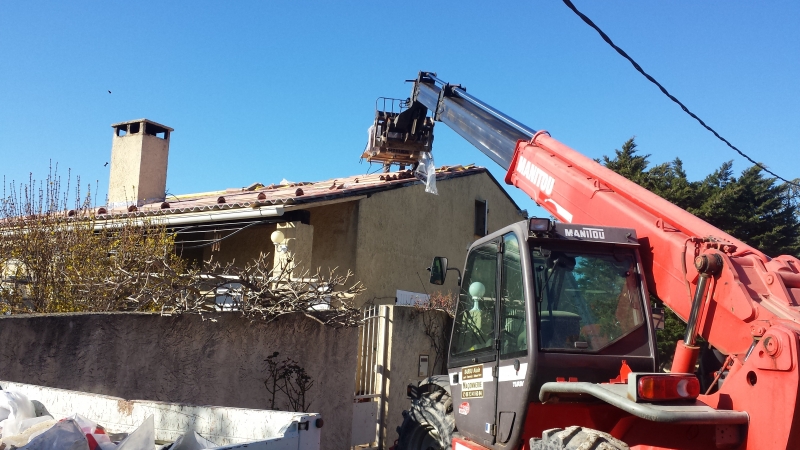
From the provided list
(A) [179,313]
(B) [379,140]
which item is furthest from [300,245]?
(A) [179,313]

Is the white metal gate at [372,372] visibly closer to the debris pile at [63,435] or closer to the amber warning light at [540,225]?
the amber warning light at [540,225]

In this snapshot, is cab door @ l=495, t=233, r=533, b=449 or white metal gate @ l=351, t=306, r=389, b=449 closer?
cab door @ l=495, t=233, r=533, b=449

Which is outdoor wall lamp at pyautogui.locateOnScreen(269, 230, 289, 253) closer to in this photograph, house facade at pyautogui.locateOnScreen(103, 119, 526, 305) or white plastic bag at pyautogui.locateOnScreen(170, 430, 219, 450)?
house facade at pyautogui.locateOnScreen(103, 119, 526, 305)

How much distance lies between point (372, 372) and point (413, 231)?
5.99m

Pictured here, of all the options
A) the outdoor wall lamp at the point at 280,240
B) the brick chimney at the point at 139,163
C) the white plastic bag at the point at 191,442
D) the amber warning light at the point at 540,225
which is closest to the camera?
the white plastic bag at the point at 191,442

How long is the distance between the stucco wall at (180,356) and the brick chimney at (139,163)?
29.6ft

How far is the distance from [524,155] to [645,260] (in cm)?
210

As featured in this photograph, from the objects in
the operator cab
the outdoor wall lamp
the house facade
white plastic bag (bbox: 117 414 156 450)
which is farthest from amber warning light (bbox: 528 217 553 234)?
the outdoor wall lamp

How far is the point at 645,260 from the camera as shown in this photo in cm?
474

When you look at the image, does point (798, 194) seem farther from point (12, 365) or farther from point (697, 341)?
point (12, 365)

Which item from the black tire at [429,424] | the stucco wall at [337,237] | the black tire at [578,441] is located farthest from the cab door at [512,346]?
the stucco wall at [337,237]

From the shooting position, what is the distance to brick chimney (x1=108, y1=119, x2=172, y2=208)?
1605 cm

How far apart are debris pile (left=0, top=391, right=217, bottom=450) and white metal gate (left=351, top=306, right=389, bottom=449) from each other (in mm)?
5642

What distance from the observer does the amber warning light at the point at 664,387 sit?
3.49m
